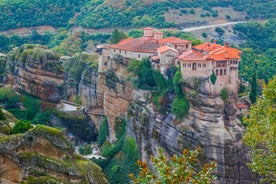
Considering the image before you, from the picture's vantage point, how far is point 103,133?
62.6m

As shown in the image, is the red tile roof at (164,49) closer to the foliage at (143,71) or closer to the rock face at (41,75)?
the foliage at (143,71)

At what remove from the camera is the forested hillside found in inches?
3743

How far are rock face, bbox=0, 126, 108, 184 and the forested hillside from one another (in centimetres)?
6568

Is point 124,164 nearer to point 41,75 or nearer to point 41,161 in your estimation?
point 41,75

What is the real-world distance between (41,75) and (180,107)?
21.5 m

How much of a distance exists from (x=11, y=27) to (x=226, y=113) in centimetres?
6672

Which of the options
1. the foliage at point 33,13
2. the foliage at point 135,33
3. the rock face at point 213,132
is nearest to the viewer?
the rock face at point 213,132

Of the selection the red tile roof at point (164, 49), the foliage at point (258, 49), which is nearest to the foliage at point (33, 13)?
the foliage at point (258, 49)

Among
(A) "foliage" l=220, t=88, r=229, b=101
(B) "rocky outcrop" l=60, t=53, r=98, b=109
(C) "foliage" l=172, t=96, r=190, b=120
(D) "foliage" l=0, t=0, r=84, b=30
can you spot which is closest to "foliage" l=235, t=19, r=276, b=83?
(B) "rocky outcrop" l=60, t=53, r=98, b=109

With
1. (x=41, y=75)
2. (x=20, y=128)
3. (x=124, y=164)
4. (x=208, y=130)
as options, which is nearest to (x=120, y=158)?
(x=124, y=164)

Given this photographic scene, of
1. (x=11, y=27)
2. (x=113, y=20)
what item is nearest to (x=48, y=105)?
(x=113, y=20)

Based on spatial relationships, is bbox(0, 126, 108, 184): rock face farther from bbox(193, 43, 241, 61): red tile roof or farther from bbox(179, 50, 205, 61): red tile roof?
bbox(193, 43, 241, 61): red tile roof

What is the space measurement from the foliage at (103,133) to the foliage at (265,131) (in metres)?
39.9

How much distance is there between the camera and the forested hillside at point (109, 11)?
95.1 m
